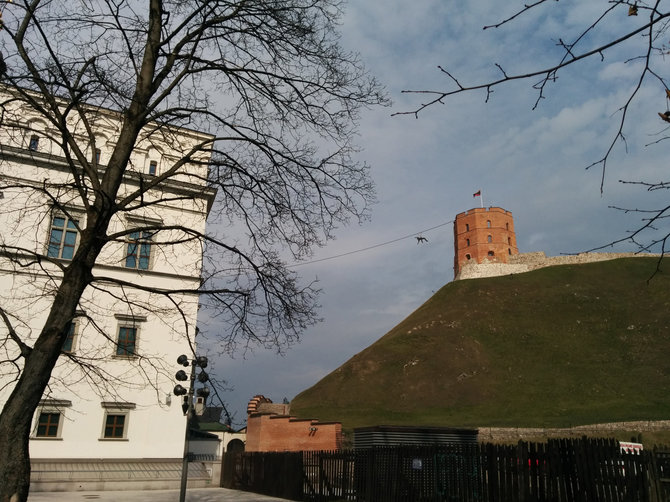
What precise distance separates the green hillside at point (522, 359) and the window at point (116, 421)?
3300 centimetres

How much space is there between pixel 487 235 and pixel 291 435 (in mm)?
72502

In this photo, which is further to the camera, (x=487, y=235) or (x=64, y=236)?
(x=487, y=235)

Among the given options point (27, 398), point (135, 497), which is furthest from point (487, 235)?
point (27, 398)

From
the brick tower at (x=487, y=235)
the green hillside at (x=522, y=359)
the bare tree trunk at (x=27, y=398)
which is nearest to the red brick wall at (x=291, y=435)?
the bare tree trunk at (x=27, y=398)

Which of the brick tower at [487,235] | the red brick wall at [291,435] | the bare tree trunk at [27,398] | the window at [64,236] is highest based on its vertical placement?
the brick tower at [487,235]

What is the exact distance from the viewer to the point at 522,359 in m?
69.1

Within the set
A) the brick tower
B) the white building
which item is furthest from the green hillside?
the white building

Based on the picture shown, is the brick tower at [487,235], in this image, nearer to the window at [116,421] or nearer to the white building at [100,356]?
the white building at [100,356]

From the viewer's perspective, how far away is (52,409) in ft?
71.4

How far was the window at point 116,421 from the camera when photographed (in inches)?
894

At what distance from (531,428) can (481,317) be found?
1405 inches

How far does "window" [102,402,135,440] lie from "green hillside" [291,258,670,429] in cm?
3300

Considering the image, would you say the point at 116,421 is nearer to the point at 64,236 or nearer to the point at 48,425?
the point at 48,425

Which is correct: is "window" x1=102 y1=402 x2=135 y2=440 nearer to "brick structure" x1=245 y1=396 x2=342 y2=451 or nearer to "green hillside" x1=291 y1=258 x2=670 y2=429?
"brick structure" x1=245 y1=396 x2=342 y2=451
